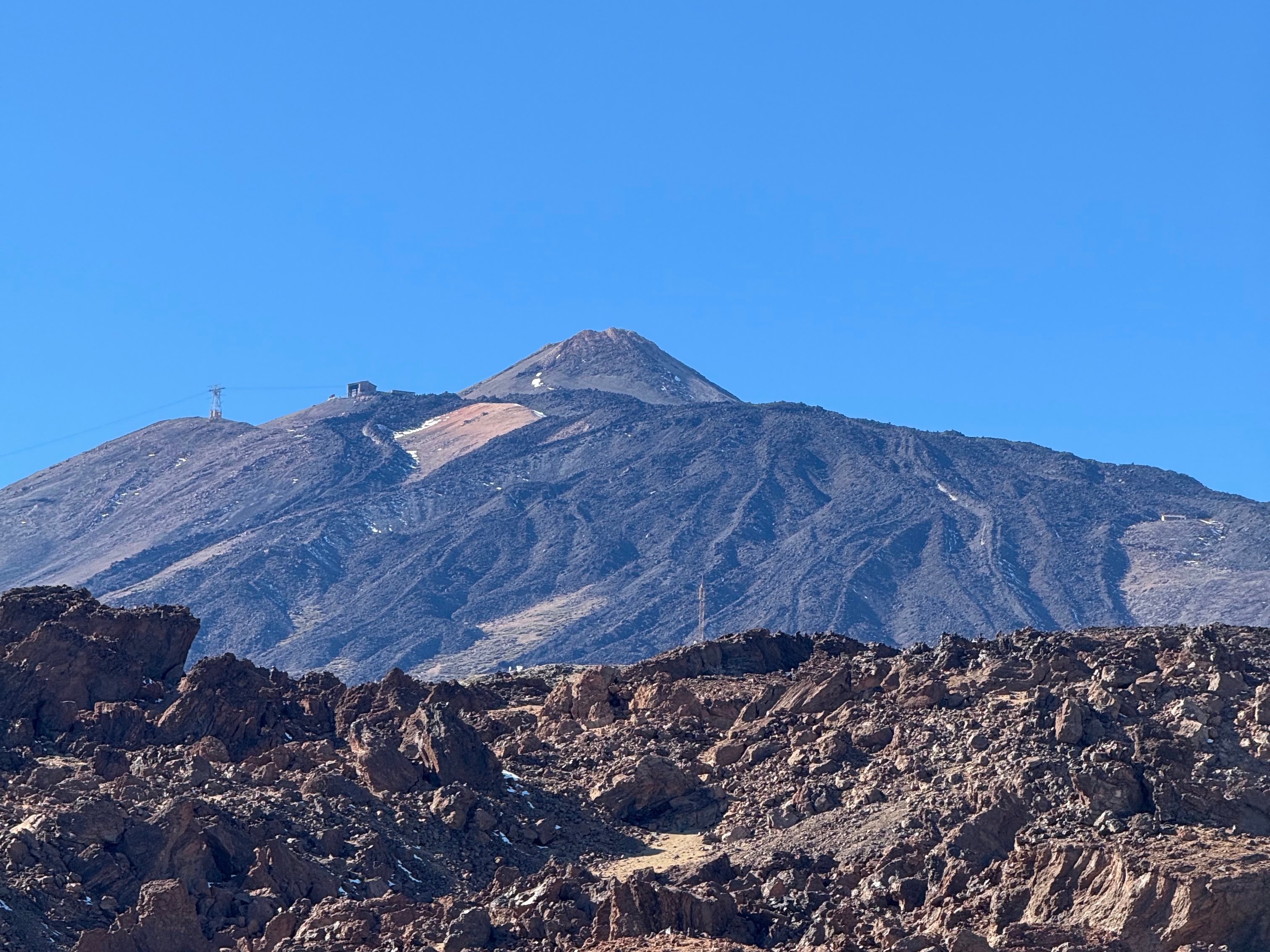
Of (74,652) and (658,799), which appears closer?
(658,799)

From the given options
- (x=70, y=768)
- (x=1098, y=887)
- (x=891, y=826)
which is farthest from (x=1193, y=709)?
(x=70, y=768)

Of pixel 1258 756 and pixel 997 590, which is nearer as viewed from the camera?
pixel 1258 756

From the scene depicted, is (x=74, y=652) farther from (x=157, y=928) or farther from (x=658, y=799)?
(x=157, y=928)

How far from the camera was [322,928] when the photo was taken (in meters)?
34.2

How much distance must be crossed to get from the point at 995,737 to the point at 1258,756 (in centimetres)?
499

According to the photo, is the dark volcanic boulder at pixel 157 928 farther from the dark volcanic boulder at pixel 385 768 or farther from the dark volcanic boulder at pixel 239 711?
the dark volcanic boulder at pixel 239 711

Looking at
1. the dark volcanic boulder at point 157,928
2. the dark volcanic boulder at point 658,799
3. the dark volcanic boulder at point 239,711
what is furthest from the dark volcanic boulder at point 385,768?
the dark volcanic boulder at point 157,928

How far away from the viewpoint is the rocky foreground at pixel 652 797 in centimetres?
3322

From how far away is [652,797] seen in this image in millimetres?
46156

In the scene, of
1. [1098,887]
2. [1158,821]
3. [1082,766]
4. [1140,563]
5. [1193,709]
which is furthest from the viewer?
[1140,563]

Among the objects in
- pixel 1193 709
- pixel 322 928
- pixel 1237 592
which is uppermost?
pixel 1237 592

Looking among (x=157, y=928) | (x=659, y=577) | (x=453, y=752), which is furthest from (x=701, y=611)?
(x=157, y=928)

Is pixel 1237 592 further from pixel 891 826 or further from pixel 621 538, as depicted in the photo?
pixel 891 826

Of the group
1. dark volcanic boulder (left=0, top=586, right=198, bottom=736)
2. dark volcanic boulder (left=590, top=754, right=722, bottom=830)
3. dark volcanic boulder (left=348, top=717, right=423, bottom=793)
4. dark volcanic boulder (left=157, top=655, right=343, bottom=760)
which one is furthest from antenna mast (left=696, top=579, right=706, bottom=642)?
dark volcanic boulder (left=348, top=717, right=423, bottom=793)
